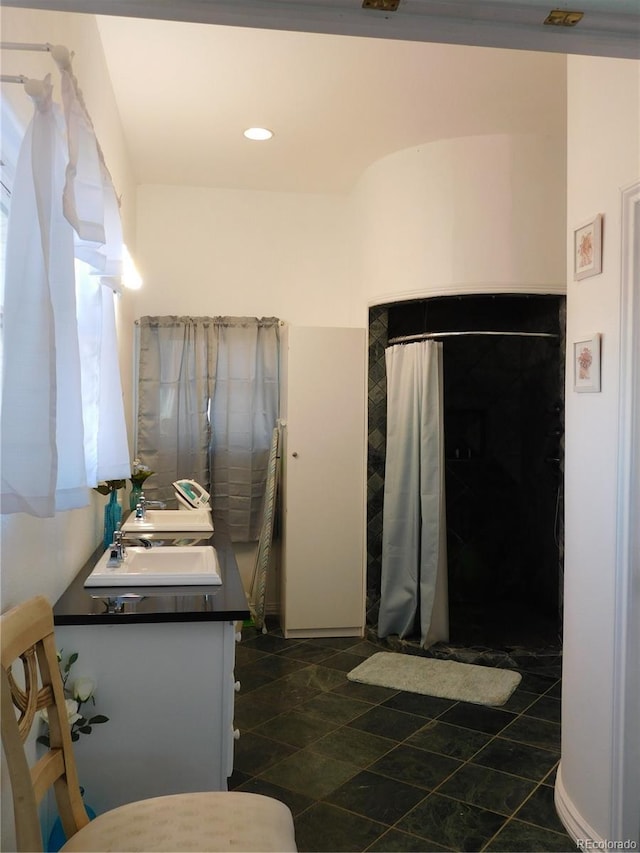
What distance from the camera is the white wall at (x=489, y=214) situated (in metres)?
3.57

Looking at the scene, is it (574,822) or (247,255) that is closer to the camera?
(574,822)

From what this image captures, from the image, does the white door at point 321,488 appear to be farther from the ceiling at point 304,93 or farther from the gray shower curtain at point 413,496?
the ceiling at point 304,93

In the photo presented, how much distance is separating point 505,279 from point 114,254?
221 centimetres

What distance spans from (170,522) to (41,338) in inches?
85.0

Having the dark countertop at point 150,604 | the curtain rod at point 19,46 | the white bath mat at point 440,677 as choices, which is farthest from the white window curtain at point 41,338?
the white bath mat at point 440,677

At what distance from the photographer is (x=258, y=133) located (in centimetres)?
361

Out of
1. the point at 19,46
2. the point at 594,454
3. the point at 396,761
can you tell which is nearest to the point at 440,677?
the point at 396,761

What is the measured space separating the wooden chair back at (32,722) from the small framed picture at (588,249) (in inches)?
71.5

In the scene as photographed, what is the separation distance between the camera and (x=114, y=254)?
2111mm

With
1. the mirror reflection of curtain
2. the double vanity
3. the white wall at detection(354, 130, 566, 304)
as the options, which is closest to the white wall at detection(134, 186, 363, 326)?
the mirror reflection of curtain

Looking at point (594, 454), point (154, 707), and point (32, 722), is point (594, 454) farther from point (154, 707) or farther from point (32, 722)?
point (32, 722)

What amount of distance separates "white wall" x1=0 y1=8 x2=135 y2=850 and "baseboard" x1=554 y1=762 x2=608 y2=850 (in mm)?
1625

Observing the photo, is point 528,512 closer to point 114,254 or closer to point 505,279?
point 505,279

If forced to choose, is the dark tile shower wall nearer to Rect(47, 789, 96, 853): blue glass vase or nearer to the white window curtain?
Rect(47, 789, 96, 853): blue glass vase
